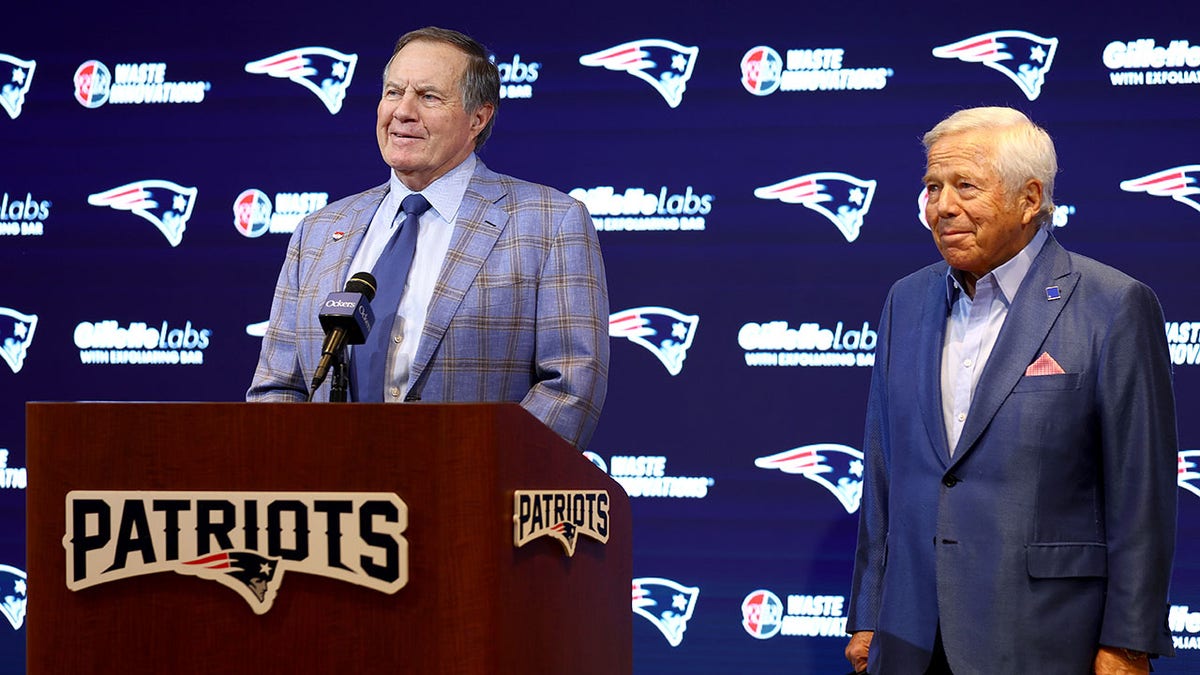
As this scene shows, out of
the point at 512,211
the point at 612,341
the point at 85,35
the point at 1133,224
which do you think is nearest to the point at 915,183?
the point at 1133,224

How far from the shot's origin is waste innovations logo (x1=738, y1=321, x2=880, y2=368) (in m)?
4.34

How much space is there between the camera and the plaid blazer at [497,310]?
8.13 feet

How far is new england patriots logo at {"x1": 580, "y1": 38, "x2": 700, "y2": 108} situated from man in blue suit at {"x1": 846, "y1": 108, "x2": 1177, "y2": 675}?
6.52 feet

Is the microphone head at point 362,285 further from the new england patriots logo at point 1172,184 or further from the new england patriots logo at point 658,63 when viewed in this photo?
the new england patriots logo at point 1172,184

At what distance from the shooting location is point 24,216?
4.78 m

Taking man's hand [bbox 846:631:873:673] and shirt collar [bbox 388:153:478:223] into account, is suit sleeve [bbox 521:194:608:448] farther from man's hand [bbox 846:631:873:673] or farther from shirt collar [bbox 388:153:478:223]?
man's hand [bbox 846:631:873:673]

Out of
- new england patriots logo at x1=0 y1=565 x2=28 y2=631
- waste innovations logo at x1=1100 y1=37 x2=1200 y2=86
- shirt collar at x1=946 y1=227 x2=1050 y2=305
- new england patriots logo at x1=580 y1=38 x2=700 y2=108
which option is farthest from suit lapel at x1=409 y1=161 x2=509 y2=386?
new england patriots logo at x1=0 y1=565 x2=28 y2=631

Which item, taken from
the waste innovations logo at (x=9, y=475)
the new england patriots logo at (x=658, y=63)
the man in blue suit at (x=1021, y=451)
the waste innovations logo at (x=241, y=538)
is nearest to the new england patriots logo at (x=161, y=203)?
the waste innovations logo at (x=9, y=475)

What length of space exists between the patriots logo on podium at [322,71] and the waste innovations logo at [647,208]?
0.95 m

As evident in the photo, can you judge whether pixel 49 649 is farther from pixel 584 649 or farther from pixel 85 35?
pixel 85 35

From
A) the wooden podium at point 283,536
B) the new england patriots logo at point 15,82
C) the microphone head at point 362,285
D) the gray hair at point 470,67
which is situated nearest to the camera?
the wooden podium at point 283,536

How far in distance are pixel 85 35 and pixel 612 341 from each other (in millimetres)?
2263

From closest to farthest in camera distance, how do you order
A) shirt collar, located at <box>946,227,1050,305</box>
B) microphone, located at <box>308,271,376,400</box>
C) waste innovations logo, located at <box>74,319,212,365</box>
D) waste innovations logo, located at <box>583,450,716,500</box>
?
microphone, located at <box>308,271,376,400</box>
shirt collar, located at <box>946,227,1050,305</box>
waste innovations logo, located at <box>583,450,716,500</box>
waste innovations logo, located at <box>74,319,212,365</box>

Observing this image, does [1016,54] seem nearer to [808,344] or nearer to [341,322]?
[808,344]
